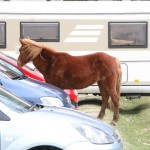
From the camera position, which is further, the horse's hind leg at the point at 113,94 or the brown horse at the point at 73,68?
the horse's hind leg at the point at 113,94

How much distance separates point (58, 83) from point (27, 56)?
3.10ft

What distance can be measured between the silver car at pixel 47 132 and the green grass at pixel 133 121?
145 inches

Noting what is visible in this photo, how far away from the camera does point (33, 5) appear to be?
15.4 metres

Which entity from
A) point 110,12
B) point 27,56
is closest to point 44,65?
point 27,56

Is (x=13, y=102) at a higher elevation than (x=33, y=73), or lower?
higher

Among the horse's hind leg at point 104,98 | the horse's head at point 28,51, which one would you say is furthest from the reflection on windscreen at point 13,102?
the horse's hind leg at point 104,98

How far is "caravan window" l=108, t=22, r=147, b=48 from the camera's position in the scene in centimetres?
1538

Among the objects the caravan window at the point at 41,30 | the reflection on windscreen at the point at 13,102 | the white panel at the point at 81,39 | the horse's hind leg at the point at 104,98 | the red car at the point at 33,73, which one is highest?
A: the caravan window at the point at 41,30

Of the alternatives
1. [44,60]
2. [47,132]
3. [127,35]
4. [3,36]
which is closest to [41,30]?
[3,36]

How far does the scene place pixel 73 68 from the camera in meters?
12.6

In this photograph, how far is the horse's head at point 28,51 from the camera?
12.4 m

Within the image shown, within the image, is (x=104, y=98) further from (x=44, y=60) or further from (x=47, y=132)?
(x=47, y=132)

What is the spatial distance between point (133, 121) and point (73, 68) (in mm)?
2669

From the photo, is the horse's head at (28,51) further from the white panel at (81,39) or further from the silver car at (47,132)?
the silver car at (47,132)
